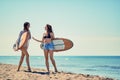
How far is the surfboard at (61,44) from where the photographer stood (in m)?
13.2

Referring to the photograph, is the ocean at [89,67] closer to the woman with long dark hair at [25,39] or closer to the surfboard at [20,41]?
the surfboard at [20,41]

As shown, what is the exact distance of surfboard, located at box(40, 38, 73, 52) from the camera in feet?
43.2

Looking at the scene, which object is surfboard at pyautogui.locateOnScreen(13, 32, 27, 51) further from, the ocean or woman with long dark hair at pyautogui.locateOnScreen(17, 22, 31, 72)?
the ocean

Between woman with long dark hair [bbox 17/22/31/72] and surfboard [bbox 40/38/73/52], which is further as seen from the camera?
surfboard [bbox 40/38/73/52]

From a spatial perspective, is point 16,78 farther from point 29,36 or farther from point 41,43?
point 41,43

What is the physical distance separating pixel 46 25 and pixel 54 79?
7.04 feet

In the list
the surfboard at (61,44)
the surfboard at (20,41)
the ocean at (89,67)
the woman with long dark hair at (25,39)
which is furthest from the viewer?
the ocean at (89,67)

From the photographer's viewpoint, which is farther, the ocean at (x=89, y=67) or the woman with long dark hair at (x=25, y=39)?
the ocean at (x=89, y=67)

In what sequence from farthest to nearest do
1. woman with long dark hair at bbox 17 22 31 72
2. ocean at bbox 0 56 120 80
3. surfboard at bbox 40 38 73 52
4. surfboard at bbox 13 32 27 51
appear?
ocean at bbox 0 56 120 80
surfboard at bbox 40 38 73 52
surfboard at bbox 13 32 27 51
woman with long dark hair at bbox 17 22 31 72

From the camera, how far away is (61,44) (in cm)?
1348

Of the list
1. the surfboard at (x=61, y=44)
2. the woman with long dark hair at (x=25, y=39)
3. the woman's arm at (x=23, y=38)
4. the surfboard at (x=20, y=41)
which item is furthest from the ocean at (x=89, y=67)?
the woman's arm at (x=23, y=38)

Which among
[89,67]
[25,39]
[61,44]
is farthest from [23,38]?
[89,67]

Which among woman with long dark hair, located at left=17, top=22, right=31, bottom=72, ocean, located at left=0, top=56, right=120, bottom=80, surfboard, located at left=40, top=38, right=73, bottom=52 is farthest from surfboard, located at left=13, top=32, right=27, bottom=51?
ocean, located at left=0, top=56, right=120, bottom=80

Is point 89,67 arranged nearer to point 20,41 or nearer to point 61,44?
point 61,44
